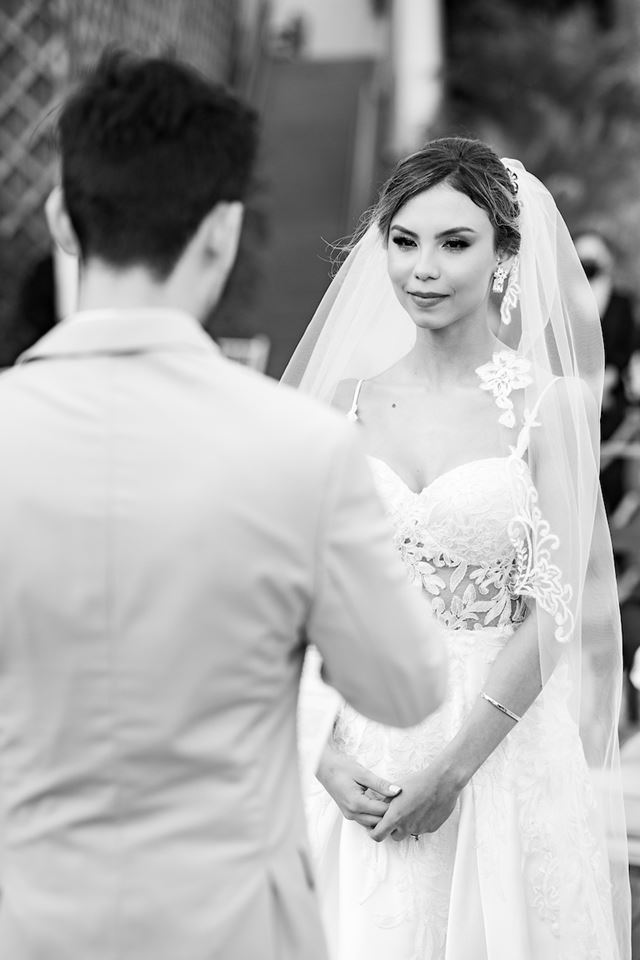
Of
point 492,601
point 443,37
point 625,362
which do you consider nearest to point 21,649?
point 492,601

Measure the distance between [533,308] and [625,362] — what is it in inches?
154

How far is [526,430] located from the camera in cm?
244

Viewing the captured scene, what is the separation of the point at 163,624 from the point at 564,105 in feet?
45.5

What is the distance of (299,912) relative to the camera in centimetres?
145

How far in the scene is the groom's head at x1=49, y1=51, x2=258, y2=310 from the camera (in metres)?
1.37

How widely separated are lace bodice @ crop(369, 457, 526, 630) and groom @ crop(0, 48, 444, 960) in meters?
0.98

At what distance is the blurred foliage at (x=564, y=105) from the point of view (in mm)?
13523

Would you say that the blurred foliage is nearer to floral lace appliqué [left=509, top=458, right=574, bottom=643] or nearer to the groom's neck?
floral lace appliqué [left=509, top=458, right=574, bottom=643]

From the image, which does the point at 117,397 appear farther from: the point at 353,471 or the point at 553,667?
the point at 553,667

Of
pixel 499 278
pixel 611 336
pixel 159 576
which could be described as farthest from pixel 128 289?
pixel 611 336

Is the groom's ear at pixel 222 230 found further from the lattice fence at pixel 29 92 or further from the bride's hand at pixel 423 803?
the lattice fence at pixel 29 92

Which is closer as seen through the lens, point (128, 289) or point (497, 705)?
point (128, 289)

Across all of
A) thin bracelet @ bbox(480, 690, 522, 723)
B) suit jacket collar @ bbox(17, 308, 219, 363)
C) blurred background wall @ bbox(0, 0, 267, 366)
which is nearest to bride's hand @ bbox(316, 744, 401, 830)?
thin bracelet @ bbox(480, 690, 522, 723)

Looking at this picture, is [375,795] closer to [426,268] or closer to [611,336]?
[426,268]
